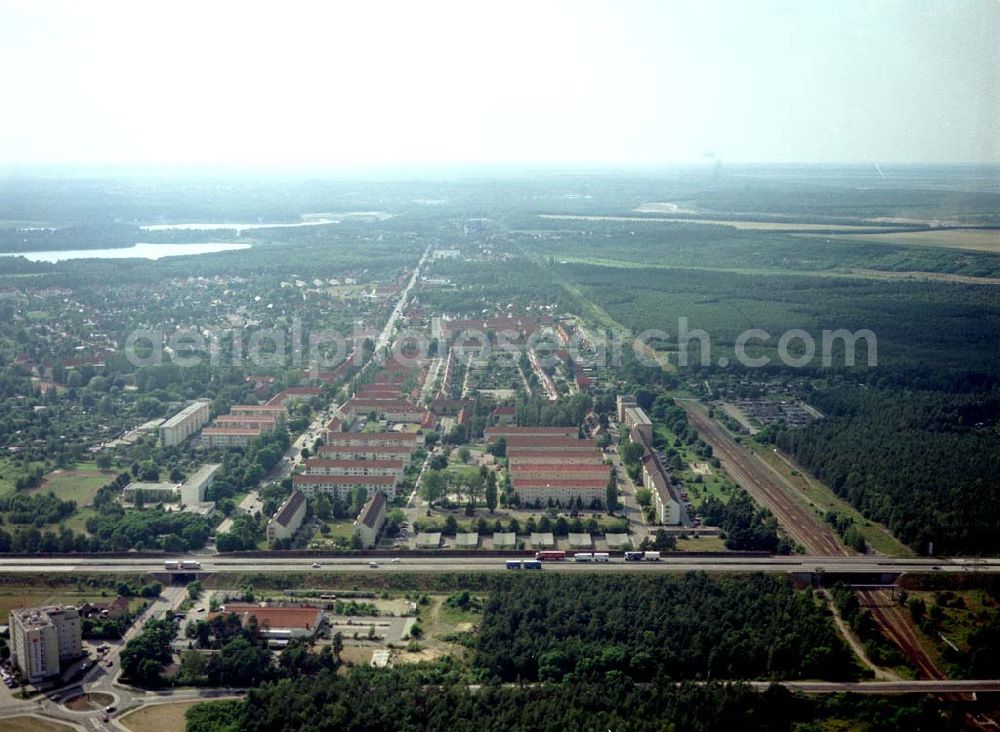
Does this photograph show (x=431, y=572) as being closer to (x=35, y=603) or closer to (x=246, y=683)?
(x=246, y=683)

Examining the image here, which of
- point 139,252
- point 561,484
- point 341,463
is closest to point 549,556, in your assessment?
Answer: point 561,484

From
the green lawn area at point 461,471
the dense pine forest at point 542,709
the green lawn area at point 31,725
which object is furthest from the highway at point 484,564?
the green lawn area at point 31,725

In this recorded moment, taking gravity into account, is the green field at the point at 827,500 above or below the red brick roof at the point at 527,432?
below

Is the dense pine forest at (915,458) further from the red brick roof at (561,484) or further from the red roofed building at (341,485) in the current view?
Result: the red roofed building at (341,485)

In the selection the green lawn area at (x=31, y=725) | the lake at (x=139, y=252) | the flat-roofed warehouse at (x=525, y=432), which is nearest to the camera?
the green lawn area at (x=31, y=725)

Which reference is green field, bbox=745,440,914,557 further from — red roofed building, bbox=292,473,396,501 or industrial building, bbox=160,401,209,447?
industrial building, bbox=160,401,209,447

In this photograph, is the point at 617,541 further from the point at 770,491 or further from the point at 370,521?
the point at 770,491

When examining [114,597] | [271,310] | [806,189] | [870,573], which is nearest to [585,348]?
[271,310]
